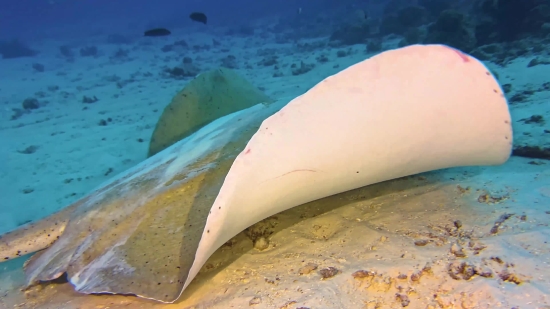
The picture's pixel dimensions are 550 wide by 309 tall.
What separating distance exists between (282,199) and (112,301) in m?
1.23

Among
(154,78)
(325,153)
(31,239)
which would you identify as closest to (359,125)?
(325,153)

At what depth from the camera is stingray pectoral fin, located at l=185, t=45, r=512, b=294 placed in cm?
162

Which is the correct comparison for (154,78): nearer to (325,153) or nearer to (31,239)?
(31,239)

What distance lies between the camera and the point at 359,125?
1711 mm

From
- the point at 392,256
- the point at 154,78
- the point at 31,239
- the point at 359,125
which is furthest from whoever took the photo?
the point at 154,78

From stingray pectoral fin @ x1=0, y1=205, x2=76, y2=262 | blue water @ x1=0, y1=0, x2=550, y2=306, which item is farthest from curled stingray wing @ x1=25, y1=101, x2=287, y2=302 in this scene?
blue water @ x1=0, y1=0, x2=550, y2=306

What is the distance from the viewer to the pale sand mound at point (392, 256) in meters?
1.73

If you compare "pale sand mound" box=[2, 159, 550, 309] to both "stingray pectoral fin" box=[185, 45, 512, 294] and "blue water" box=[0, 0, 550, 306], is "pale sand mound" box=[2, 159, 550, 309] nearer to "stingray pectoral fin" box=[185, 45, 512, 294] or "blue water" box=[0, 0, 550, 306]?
"stingray pectoral fin" box=[185, 45, 512, 294]

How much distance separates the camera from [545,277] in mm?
1655

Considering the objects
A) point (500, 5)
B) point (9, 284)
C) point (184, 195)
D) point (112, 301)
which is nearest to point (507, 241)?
point (184, 195)

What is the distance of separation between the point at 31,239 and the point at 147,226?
1219mm

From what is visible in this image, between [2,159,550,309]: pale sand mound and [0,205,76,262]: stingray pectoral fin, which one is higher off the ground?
[0,205,76,262]: stingray pectoral fin

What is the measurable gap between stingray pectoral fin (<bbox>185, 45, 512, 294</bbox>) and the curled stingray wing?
335 millimetres

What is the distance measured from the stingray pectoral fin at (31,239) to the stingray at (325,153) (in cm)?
42
